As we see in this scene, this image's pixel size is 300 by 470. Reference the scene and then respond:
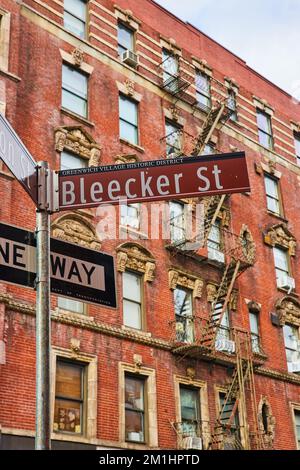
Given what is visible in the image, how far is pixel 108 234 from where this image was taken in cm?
2109

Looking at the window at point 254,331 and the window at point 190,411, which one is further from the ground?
the window at point 254,331

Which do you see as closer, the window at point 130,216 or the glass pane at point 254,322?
the window at point 130,216

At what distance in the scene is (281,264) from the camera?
27.7 metres

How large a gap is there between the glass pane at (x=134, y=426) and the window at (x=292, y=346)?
8406 mm

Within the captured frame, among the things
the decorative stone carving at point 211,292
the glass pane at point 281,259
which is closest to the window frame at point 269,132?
the glass pane at point 281,259

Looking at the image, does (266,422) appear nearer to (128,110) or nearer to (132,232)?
(132,232)

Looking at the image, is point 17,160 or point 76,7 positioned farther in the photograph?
point 76,7

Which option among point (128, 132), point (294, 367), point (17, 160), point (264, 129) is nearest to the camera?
point (17, 160)

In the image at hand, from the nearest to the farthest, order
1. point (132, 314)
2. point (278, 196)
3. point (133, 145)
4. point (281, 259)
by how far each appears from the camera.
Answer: point (132, 314) < point (133, 145) < point (281, 259) < point (278, 196)

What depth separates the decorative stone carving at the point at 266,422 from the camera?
2214cm

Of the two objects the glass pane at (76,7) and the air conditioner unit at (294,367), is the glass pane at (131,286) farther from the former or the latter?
the glass pane at (76,7)

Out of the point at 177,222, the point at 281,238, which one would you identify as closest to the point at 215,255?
the point at 177,222

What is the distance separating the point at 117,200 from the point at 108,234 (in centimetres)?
1462

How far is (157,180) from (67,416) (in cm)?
1222
